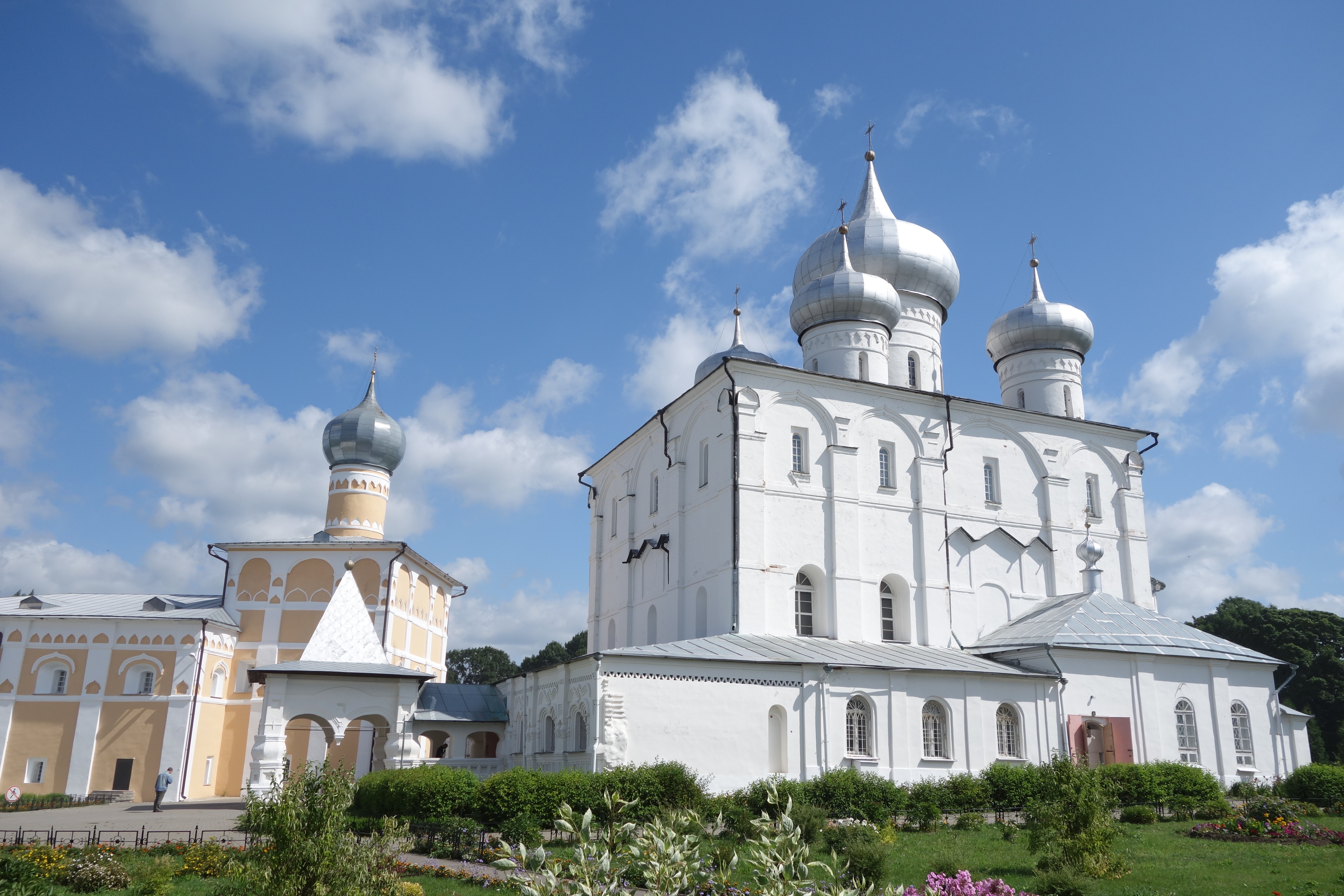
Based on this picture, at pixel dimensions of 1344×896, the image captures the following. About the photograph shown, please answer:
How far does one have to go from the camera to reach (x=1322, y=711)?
120 ft

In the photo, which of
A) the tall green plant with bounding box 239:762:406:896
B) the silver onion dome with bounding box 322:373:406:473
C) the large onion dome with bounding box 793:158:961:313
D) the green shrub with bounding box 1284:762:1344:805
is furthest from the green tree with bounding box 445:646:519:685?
the tall green plant with bounding box 239:762:406:896

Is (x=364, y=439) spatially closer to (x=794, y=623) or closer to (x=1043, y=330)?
(x=794, y=623)

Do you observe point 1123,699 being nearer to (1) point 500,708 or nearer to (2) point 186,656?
(1) point 500,708

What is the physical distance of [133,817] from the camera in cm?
1792

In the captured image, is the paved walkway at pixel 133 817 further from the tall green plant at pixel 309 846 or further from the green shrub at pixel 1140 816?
the green shrub at pixel 1140 816

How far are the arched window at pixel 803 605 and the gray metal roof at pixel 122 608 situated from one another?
533 inches

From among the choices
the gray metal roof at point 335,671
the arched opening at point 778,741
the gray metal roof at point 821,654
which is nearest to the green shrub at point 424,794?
the gray metal roof at point 335,671

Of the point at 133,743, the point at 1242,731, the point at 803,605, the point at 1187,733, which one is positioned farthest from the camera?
the point at 133,743

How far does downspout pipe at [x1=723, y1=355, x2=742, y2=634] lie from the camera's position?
19.7 meters

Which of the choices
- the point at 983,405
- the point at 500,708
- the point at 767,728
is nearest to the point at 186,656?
the point at 500,708

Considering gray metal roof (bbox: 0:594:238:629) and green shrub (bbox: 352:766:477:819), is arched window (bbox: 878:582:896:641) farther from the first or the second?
gray metal roof (bbox: 0:594:238:629)

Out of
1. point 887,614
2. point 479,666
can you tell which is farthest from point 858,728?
point 479,666

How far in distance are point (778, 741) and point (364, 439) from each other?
16.3 meters

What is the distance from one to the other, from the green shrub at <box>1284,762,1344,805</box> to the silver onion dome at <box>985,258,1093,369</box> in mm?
12606
